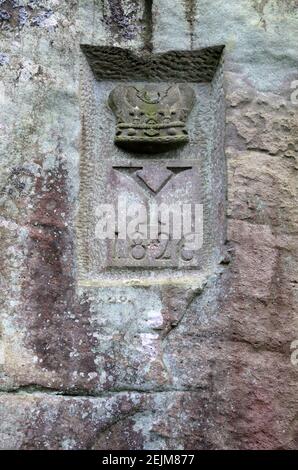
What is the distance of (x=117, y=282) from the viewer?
81.9 inches

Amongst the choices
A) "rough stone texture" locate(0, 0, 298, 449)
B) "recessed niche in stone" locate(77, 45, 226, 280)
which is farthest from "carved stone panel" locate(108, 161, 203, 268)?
"rough stone texture" locate(0, 0, 298, 449)

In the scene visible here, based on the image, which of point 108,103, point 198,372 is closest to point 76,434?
point 198,372

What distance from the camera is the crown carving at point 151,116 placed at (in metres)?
2.19

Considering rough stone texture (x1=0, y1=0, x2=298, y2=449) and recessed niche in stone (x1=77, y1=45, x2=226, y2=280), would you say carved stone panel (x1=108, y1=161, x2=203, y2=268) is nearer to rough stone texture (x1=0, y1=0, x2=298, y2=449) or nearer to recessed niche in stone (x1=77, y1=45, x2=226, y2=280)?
recessed niche in stone (x1=77, y1=45, x2=226, y2=280)

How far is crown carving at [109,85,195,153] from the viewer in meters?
2.19

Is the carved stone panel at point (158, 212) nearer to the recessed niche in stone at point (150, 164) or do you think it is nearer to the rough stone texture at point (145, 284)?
the recessed niche in stone at point (150, 164)

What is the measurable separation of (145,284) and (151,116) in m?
0.54

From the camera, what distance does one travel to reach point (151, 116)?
2.21 meters

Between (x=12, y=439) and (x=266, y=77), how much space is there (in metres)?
→ 1.30

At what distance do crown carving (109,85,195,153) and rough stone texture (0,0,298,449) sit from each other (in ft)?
0.38

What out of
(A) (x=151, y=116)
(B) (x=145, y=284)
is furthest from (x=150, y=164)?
(B) (x=145, y=284)

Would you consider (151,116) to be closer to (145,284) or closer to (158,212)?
(158,212)

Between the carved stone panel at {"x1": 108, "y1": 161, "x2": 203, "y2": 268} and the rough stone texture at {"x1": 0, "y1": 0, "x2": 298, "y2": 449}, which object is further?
the carved stone panel at {"x1": 108, "y1": 161, "x2": 203, "y2": 268}

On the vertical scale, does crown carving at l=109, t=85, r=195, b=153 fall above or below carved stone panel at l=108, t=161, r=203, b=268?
above
